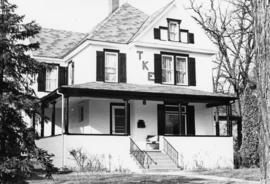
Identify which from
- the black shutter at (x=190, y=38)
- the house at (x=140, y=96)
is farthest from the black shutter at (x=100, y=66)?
the black shutter at (x=190, y=38)

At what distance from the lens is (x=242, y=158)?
23.0 m

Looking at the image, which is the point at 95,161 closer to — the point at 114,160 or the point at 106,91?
the point at 114,160

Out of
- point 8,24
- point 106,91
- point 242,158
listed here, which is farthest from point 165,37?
point 8,24

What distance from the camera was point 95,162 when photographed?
19.0m

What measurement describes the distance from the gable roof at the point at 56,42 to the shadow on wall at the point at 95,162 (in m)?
8.98

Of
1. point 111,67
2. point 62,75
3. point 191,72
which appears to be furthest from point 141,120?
point 62,75

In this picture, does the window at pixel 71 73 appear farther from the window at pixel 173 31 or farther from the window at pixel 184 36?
the window at pixel 184 36

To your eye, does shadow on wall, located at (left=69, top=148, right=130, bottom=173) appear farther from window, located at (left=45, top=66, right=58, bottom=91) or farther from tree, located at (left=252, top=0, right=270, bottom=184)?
tree, located at (left=252, top=0, right=270, bottom=184)

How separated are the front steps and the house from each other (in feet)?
0.19

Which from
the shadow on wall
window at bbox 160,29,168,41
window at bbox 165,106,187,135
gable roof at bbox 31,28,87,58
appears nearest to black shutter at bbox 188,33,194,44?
window at bbox 160,29,168,41

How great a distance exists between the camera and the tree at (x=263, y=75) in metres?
4.58

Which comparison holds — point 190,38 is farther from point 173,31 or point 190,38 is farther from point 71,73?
point 71,73

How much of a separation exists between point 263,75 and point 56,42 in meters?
25.6

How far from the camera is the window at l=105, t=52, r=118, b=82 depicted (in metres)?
23.1
